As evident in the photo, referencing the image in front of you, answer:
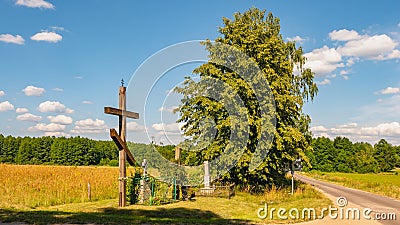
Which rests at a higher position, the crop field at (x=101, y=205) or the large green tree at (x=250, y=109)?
the large green tree at (x=250, y=109)

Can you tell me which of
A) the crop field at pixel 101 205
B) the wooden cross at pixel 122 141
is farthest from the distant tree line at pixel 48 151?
the wooden cross at pixel 122 141

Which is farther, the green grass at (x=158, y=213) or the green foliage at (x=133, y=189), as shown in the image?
the green foliage at (x=133, y=189)

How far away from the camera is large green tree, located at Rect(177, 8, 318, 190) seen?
74.8ft

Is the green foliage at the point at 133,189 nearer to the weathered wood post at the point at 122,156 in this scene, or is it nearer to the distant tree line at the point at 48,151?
the weathered wood post at the point at 122,156

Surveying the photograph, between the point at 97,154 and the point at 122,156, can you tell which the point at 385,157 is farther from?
the point at 122,156

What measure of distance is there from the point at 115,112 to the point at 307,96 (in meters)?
22.7

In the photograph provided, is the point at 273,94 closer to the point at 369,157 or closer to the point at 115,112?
the point at 115,112

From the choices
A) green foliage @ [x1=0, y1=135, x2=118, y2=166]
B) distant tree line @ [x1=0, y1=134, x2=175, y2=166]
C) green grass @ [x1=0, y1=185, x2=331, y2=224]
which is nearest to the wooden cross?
green grass @ [x1=0, y1=185, x2=331, y2=224]

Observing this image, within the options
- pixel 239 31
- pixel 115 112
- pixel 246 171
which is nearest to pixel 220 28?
pixel 239 31

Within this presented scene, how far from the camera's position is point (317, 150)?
8994 cm
